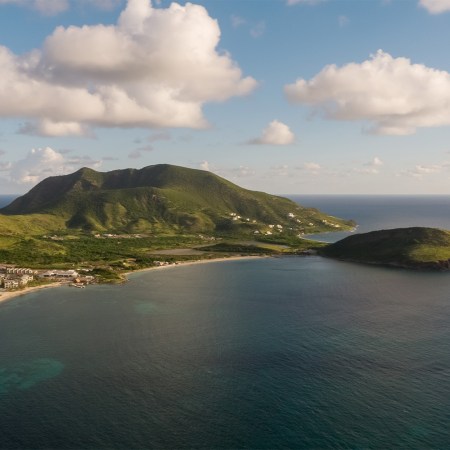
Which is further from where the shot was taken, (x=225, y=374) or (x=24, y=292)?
(x=24, y=292)

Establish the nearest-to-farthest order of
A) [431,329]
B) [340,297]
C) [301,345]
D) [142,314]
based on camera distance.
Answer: [301,345], [431,329], [142,314], [340,297]

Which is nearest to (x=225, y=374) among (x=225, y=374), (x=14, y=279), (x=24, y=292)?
(x=225, y=374)

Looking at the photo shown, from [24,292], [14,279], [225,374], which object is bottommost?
[225,374]

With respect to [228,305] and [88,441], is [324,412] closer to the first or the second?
[88,441]

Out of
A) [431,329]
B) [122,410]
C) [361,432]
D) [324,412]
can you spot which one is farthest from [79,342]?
[431,329]

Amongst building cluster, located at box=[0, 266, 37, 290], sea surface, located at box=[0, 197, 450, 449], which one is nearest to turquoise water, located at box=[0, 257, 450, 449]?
sea surface, located at box=[0, 197, 450, 449]

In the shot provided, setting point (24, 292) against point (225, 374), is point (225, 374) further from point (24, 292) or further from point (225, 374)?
point (24, 292)
